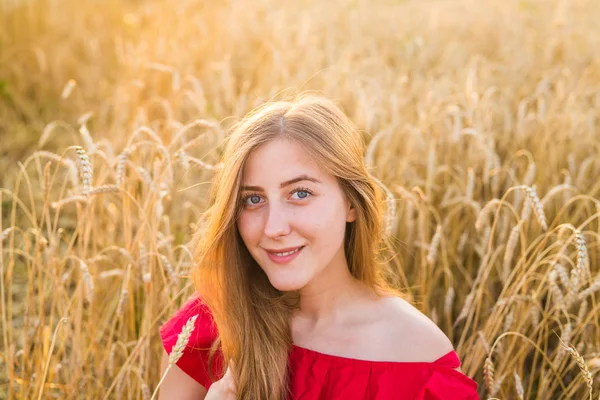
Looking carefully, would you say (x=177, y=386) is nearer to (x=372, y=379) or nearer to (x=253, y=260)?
(x=253, y=260)

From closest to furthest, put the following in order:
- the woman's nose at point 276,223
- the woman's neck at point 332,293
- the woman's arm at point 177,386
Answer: the woman's nose at point 276,223 < the woman's neck at point 332,293 < the woman's arm at point 177,386

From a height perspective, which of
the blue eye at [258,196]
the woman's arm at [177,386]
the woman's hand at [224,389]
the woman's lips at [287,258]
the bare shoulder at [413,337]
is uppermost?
the blue eye at [258,196]

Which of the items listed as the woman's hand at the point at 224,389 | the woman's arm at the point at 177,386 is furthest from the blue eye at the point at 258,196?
the woman's arm at the point at 177,386

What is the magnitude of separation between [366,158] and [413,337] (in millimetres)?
953

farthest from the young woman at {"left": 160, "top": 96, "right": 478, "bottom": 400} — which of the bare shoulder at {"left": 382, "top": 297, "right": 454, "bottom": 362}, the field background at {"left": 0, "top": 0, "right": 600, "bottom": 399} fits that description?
the field background at {"left": 0, "top": 0, "right": 600, "bottom": 399}

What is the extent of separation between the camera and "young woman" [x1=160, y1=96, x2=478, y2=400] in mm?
A: 1662

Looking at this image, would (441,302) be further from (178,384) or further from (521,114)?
(178,384)

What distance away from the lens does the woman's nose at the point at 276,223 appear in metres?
1.62

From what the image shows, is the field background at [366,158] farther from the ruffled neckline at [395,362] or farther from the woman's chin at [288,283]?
the woman's chin at [288,283]

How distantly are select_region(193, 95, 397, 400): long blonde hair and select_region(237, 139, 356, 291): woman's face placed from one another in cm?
3

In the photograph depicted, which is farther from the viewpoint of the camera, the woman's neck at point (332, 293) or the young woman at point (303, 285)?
the woman's neck at point (332, 293)

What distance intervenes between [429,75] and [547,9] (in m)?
1.99

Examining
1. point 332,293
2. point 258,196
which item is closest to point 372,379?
point 332,293

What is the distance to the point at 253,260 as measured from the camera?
6.15 feet
